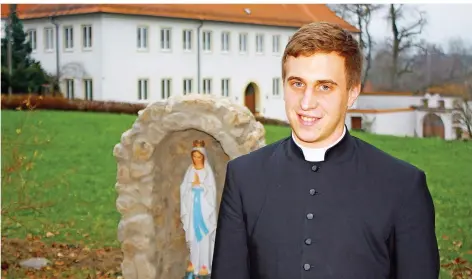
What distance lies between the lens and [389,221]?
1.56m

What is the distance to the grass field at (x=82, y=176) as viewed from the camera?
5.78m

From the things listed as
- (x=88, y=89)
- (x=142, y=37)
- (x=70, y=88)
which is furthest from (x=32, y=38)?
(x=142, y=37)

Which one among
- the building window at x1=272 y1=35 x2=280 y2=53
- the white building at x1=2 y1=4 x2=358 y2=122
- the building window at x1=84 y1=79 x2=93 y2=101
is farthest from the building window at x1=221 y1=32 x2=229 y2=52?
the building window at x1=84 y1=79 x2=93 y2=101

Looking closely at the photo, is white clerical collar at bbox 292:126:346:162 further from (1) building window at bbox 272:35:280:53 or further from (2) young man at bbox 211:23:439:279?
(1) building window at bbox 272:35:280:53

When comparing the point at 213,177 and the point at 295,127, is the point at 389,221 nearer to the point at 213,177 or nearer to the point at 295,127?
the point at 295,127

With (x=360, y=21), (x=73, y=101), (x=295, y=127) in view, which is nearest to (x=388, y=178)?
(x=295, y=127)

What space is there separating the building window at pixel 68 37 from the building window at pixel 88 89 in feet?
0.99

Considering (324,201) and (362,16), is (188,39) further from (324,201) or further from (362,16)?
(324,201)

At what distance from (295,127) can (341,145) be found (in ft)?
0.39

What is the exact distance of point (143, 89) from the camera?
5.78 m

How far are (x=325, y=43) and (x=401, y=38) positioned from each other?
416 centimetres

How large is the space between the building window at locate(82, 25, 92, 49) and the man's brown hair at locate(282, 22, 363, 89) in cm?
437

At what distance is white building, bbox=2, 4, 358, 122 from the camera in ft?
18.7

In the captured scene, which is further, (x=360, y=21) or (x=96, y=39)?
(x=96, y=39)
